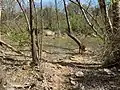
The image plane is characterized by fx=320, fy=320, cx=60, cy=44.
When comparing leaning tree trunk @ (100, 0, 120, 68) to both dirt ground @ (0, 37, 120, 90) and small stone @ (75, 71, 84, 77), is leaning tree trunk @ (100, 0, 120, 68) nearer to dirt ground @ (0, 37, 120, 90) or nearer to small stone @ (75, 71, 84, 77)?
dirt ground @ (0, 37, 120, 90)

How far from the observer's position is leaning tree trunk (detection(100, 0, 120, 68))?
906cm

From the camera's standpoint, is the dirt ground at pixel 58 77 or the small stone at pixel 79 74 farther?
the small stone at pixel 79 74

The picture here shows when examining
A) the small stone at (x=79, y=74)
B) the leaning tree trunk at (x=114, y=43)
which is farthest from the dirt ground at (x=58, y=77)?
the leaning tree trunk at (x=114, y=43)

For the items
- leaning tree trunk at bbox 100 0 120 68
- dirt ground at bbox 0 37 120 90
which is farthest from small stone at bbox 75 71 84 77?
leaning tree trunk at bbox 100 0 120 68

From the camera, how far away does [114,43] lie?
906 centimetres

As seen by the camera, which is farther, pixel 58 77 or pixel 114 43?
pixel 114 43

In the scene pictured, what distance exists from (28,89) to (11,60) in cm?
362

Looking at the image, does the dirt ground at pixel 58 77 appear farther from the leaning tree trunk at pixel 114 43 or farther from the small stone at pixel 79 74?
the leaning tree trunk at pixel 114 43

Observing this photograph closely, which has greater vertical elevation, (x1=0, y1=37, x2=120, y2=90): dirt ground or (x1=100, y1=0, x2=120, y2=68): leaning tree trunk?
(x1=100, y1=0, x2=120, y2=68): leaning tree trunk

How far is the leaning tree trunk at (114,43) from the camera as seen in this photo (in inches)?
357

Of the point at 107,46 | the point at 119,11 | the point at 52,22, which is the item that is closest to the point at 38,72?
the point at 107,46

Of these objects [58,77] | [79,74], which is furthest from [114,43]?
[58,77]

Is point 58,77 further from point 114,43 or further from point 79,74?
point 114,43

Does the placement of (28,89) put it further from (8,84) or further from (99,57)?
(99,57)
